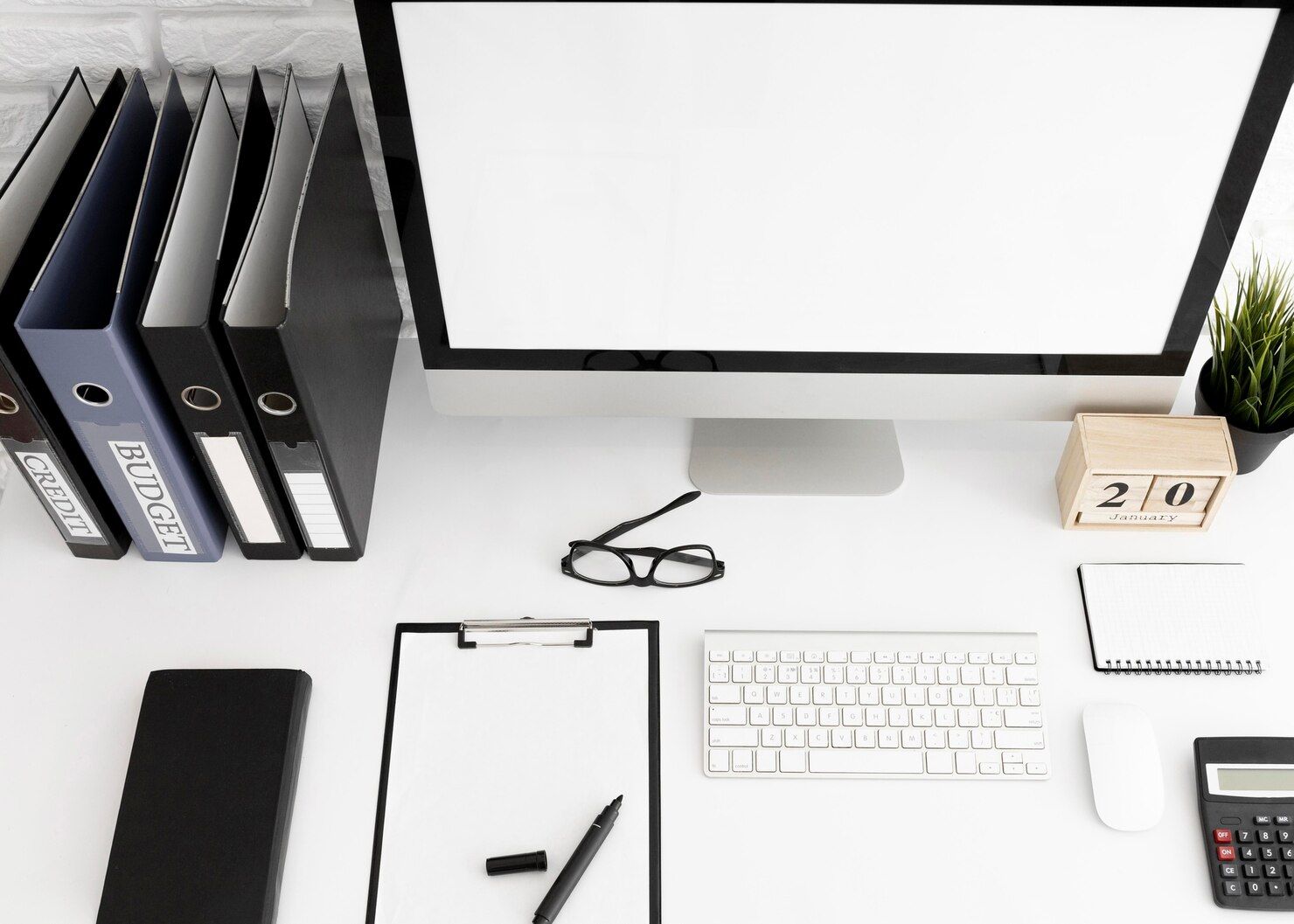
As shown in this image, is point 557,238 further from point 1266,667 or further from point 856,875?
point 1266,667

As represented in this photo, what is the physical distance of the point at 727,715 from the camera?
0.85m

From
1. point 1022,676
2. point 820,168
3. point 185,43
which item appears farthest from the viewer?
point 185,43

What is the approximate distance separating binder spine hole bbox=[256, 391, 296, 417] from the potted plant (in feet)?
2.54

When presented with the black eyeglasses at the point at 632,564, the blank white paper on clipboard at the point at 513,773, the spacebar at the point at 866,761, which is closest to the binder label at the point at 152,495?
the blank white paper on clipboard at the point at 513,773

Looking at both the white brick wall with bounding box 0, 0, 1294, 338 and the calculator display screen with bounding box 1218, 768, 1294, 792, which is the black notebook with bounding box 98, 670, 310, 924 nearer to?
the white brick wall with bounding box 0, 0, 1294, 338

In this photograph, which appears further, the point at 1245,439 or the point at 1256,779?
the point at 1245,439

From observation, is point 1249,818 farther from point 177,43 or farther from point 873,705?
point 177,43

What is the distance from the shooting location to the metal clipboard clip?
89cm

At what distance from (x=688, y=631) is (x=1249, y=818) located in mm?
460

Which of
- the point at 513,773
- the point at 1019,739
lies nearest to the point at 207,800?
the point at 513,773

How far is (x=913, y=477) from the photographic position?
1001mm

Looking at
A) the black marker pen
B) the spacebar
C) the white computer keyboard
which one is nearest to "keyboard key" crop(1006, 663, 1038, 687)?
the white computer keyboard

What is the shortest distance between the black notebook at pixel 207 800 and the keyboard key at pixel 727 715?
342 millimetres

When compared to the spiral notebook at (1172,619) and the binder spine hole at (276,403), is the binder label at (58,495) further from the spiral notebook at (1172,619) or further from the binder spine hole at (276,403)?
the spiral notebook at (1172,619)
